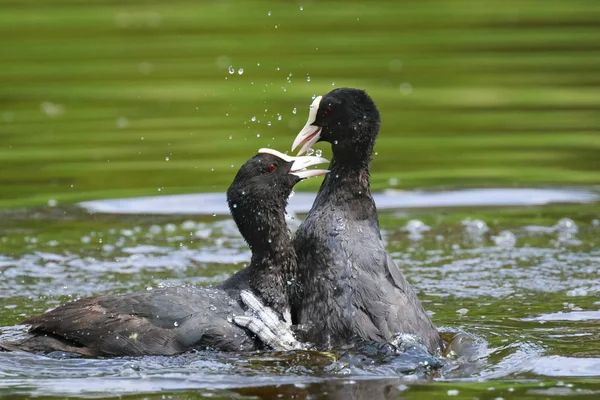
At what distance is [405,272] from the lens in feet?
28.0

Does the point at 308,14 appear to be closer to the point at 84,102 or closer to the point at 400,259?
the point at 84,102

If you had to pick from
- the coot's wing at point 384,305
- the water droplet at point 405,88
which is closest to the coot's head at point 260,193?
the coot's wing at point 384,305

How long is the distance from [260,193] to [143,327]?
101 centimetres

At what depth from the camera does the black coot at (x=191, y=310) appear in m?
6.41

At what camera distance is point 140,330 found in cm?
641

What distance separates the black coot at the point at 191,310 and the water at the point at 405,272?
102 mm

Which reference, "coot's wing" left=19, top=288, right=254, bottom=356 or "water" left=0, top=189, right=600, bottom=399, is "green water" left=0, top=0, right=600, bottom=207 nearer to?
"water" left=0, top=189, right=600, bottom=399

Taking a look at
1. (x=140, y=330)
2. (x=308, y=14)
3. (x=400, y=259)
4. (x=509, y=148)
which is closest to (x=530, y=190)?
(x=509, y=148)

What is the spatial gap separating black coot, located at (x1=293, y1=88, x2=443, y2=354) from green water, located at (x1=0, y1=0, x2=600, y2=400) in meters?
0.32

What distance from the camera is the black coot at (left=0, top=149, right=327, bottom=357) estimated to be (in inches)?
252

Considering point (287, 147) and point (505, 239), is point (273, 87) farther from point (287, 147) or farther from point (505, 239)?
point (505, 239)

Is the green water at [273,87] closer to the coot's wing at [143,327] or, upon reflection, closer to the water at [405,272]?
the water at [405,272]

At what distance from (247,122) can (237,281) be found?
236 inches

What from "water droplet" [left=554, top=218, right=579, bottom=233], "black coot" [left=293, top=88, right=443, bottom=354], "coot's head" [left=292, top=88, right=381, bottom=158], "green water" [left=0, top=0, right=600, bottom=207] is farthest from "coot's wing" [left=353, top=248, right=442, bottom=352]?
"green water" [left=0, top=0, right=600, bottom=207]
